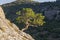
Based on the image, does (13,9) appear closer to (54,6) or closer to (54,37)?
(54,6)

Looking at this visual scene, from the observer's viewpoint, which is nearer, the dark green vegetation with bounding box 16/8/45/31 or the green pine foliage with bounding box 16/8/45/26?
the dark green vegetation with bounding box 16/8/45/31

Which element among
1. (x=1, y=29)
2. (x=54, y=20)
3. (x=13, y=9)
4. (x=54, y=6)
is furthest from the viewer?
(x=13, y=9)

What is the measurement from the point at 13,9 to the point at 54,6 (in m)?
24.7

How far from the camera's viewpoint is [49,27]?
342ft

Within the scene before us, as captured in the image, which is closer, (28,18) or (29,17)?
(29,17)

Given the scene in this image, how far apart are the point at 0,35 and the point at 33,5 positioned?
123 m

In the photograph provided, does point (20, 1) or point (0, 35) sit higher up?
point (0, 35)

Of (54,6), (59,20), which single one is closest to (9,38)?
(59,20)

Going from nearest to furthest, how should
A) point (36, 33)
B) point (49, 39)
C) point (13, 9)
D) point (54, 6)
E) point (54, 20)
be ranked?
point (49, 39) → point (36, 33) → point (54, 20) → point (54, 6) → point (13, 9)

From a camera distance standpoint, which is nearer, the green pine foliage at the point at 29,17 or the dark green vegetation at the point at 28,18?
the dark green vegetation at the point at 28,18

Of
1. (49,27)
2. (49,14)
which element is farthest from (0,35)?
(49,14)

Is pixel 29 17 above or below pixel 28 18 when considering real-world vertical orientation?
above

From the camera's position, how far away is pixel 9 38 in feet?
68.8

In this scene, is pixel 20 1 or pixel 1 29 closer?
pixel 1 29
